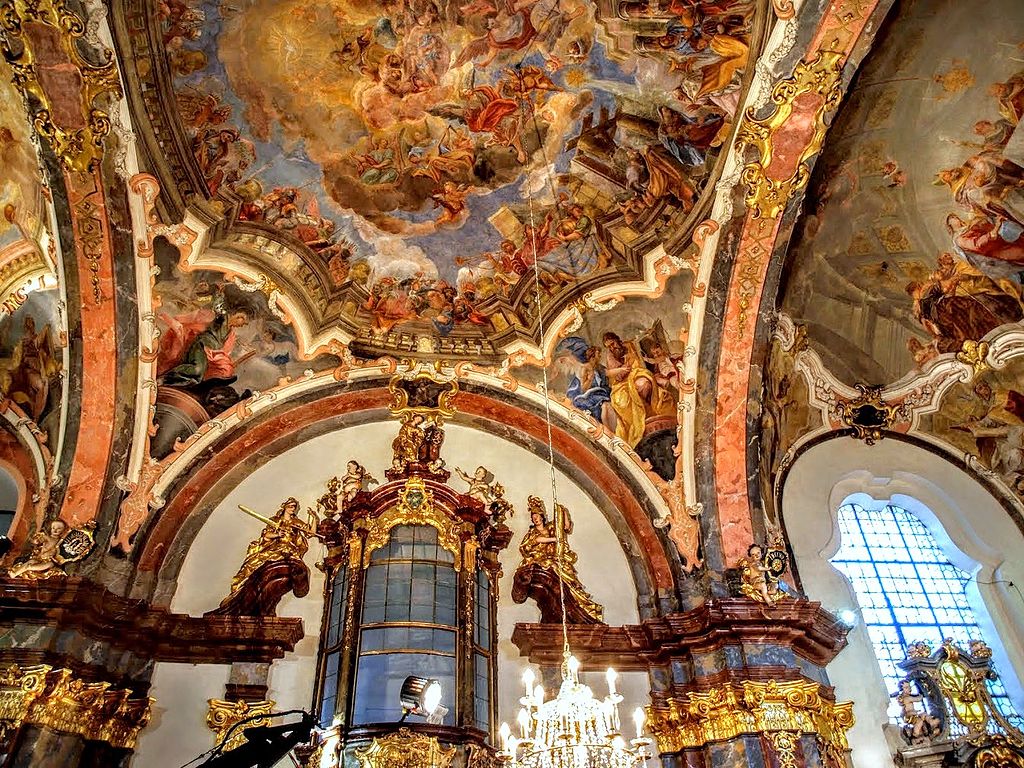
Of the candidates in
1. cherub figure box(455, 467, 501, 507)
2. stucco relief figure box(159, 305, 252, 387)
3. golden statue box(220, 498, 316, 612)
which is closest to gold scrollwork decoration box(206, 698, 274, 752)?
golden statue box(220, 498, 316, 612)

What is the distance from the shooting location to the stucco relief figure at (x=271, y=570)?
10.5m

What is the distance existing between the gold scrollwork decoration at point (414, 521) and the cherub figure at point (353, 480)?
895mm

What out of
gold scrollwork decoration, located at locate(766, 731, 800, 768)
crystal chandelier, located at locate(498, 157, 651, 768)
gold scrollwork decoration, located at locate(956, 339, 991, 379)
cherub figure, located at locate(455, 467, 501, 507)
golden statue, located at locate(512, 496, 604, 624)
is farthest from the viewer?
cherub figure, located at locate(455, 467, 501, 507)

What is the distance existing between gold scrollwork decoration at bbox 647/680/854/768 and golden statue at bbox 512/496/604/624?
6.11 ft

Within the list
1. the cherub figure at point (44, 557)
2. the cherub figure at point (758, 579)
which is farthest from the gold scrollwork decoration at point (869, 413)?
the cherub figure at point (44, 557)

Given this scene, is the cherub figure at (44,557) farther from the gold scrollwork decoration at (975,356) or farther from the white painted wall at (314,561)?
the gold scrollwork decoration at (975,356)

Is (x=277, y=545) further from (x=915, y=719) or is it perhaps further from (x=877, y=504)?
(x=877, y=504)

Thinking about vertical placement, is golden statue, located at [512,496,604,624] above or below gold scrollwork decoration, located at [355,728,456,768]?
above

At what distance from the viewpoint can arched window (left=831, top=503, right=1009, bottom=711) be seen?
444 inches

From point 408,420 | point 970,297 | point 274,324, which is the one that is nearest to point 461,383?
point 408,420

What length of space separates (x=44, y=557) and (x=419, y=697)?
4943 millimetres

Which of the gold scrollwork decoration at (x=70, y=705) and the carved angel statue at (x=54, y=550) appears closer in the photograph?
the gold scrollwork decoration at (x=70, y=705)

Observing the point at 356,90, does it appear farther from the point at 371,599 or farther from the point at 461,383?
the point at 371,599

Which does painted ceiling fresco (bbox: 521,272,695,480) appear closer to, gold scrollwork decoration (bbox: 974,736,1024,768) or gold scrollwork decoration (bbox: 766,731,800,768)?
gold scrollwork decoration (bbox: 766,731,800,768)
